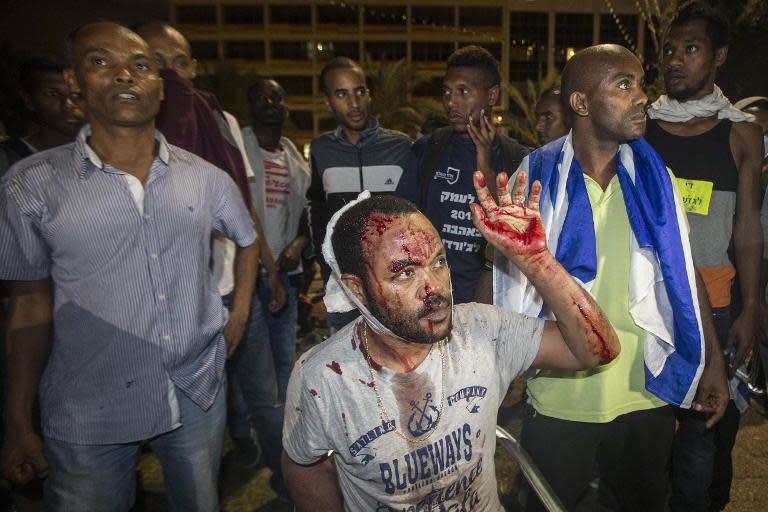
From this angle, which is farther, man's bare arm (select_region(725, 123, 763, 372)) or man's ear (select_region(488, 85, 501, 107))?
man's ear (select_region(488, 85, 501, 107))

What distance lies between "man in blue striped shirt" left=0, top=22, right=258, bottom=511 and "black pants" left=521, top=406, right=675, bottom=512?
1.54m

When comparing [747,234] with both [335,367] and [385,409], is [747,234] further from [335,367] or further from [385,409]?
[335,367]

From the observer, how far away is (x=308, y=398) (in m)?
1.67

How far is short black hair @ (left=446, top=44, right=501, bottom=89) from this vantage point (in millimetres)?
3244

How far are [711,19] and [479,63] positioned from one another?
1266mm

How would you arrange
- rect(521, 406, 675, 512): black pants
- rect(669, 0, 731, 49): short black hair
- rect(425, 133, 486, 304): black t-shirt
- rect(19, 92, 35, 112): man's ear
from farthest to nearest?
rect(19, 92, 35, 112): man's ear → rect(425, 133, 486, 304): black t-shirt → rect(669, 0, 731, 49): short black hair → rect(521, 406, 675, 512): black pants

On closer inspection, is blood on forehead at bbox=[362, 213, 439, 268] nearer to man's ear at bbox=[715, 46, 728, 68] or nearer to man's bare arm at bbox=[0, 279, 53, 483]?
man's bare arm at bbox=[0, 279, 53, 483]

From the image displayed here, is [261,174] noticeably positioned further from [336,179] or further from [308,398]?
[308,398]

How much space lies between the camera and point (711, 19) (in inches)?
110

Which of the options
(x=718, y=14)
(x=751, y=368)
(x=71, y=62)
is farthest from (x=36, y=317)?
(x=751, y=368)

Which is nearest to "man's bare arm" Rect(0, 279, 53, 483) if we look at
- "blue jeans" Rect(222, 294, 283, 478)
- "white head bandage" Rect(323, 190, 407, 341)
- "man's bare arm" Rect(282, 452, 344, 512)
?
"man's bare arm" Rect(282, 452, 344, 512)

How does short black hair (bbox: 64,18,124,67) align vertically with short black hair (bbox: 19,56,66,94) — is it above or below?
below

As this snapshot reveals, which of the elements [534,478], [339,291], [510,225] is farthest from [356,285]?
[534,478]

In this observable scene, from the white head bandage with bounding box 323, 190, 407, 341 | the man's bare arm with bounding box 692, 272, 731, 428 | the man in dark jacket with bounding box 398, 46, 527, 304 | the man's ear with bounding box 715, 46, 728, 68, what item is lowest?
the man's bare arm with bounding box 692, 272, 731, 428
